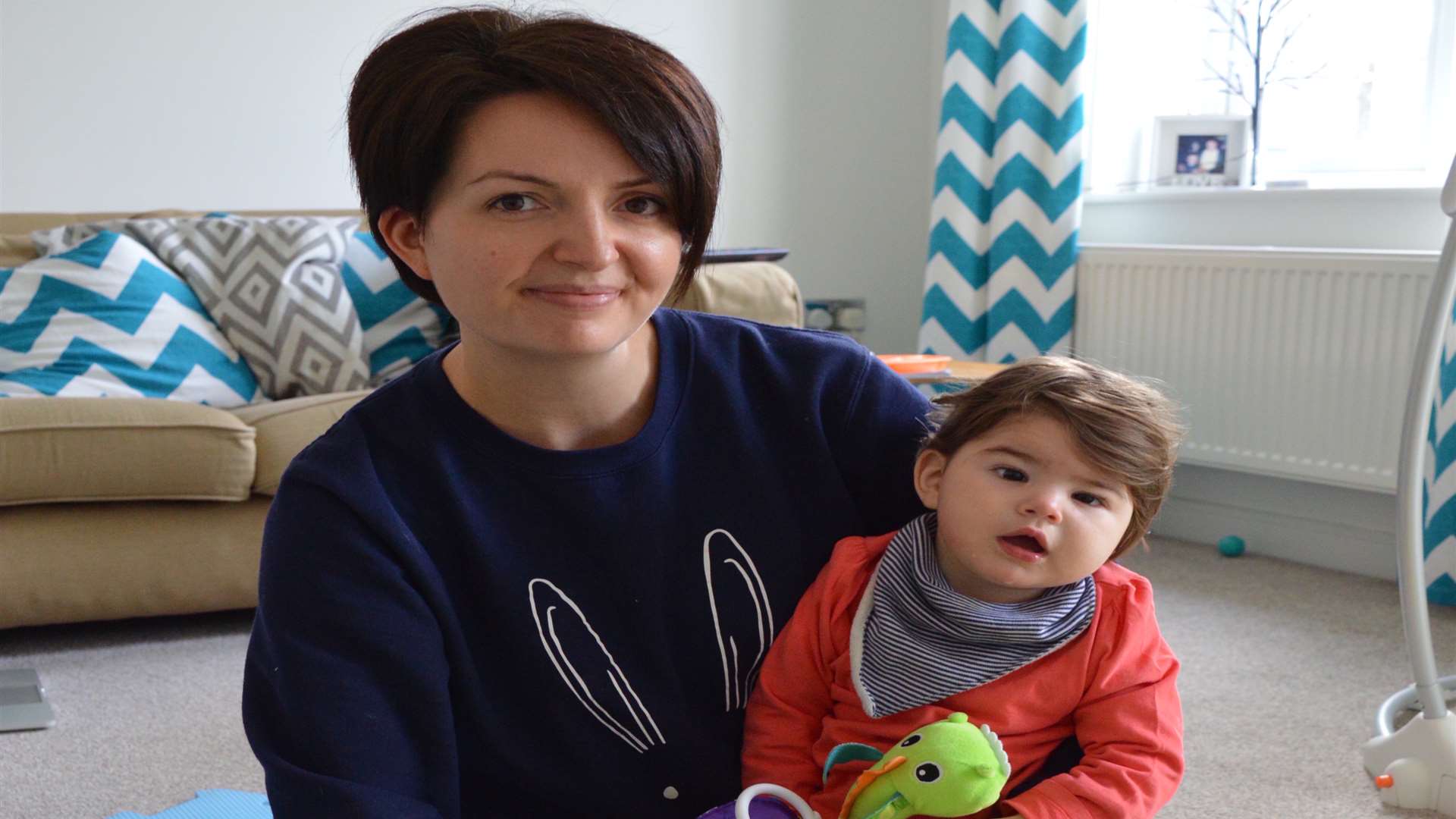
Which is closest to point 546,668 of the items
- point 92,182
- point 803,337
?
point 803,337

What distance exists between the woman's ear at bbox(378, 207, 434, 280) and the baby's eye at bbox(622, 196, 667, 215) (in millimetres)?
152

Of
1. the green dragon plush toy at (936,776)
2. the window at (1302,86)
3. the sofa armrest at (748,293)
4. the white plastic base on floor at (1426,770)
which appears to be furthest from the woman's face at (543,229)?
the window at (1302,86)

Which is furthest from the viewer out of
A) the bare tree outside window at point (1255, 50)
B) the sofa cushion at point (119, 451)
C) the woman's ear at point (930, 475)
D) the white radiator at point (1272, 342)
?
the bare tree outside window at point (1255, 50)

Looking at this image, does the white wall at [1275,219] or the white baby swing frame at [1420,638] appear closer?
the white baby swing frame at [1420,638]

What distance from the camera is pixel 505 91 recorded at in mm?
947

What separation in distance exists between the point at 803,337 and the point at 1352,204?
228cm

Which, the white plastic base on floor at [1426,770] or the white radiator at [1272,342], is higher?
the white radiator at [1272,342]

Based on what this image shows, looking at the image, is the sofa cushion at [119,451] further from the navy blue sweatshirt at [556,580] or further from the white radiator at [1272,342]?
the white radiator at [1272,342]

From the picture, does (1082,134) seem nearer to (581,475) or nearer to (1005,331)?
(1005,331)

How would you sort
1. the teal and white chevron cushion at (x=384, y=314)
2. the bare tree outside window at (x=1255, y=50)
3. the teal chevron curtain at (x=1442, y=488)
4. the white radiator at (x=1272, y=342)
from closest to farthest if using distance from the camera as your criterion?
the teal chevron curtain at (x=1442, y=488), the white radiator at (x=1272, y=342), the teal and white chevron cushion at (x=384, y=314), the bare tree outside window at (x=1255, y=50)

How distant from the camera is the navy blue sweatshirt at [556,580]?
95 cm

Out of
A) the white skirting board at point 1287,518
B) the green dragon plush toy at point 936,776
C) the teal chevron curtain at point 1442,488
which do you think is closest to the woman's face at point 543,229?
the green dragon plush toy at point 936,776

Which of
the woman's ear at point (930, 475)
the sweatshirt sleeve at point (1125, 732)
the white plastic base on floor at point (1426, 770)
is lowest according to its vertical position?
the white plastic base on floor at point (1426, 770)

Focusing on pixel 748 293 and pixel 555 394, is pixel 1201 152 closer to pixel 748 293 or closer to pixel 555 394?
pixel 748 293
